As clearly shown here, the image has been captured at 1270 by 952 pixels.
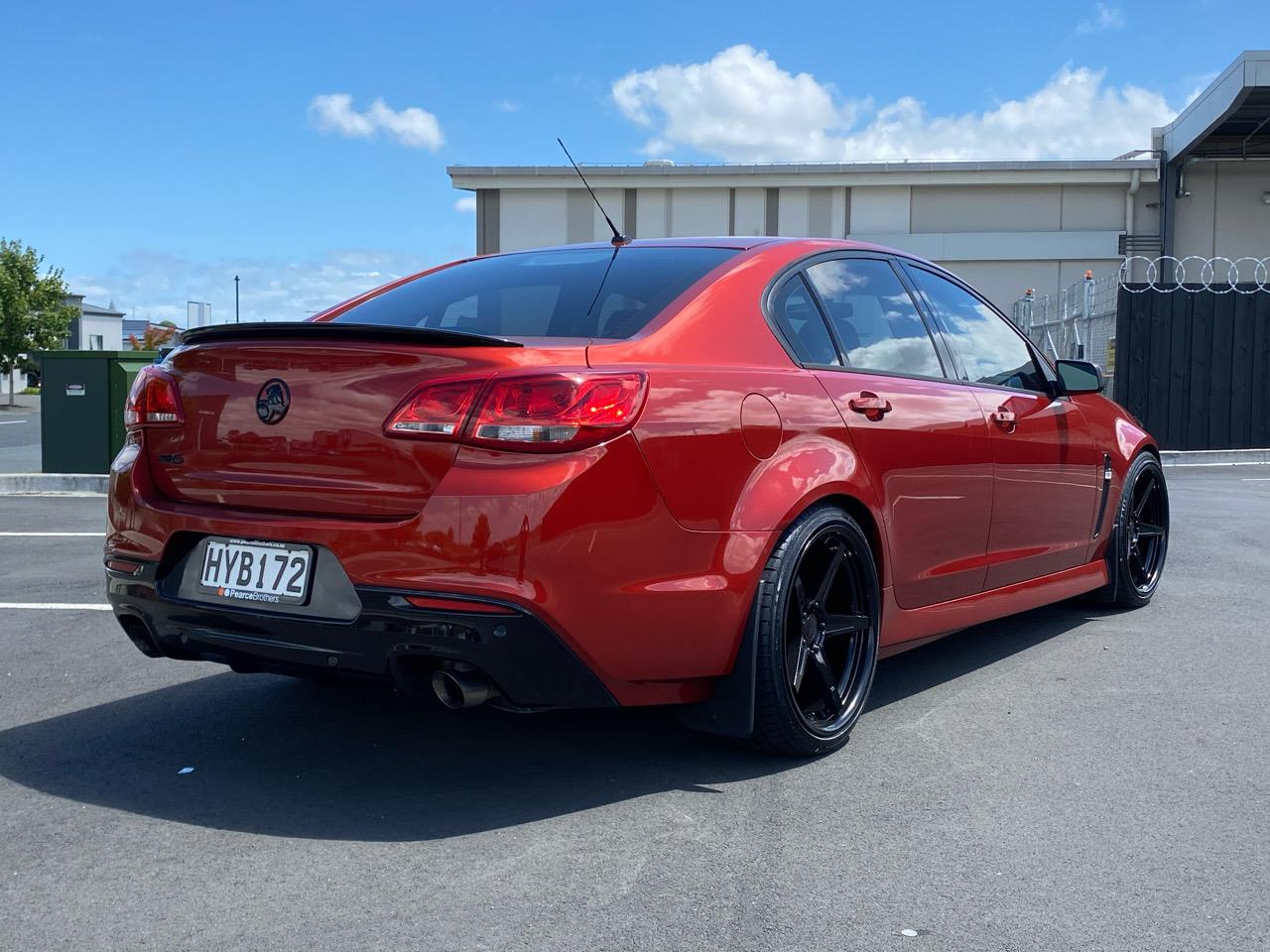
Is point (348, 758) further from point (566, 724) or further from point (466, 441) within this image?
point (466, 441)

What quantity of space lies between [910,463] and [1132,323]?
1340 cm

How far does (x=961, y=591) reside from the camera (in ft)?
15.1

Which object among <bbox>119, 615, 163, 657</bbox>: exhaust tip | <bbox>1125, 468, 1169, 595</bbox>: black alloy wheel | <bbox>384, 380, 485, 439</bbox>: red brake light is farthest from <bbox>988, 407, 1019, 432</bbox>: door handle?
<bbox>119, 615, 163, 657</bbox>: exhaust tip

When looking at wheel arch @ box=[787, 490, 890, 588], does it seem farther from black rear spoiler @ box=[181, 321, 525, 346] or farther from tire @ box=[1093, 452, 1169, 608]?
tire @ box=[1093, 452, 1169, 608]

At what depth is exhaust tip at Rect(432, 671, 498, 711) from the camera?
320 centimetres

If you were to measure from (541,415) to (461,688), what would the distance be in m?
0.68

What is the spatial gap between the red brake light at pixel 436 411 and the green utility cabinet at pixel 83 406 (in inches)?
411

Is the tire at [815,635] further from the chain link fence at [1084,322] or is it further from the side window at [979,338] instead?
the chain link fence at [1084,322]

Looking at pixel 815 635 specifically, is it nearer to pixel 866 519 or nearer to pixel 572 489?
pixel 866 519

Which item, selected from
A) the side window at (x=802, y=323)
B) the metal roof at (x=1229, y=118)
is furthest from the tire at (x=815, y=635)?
the metal roof at (x=1229, y=118)

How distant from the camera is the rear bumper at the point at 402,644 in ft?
10.2

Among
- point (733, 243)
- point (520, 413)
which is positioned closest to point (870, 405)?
point (733, 243)

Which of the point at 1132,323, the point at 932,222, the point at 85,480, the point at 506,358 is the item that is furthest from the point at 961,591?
the point at 932,222

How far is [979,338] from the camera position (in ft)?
16.5
